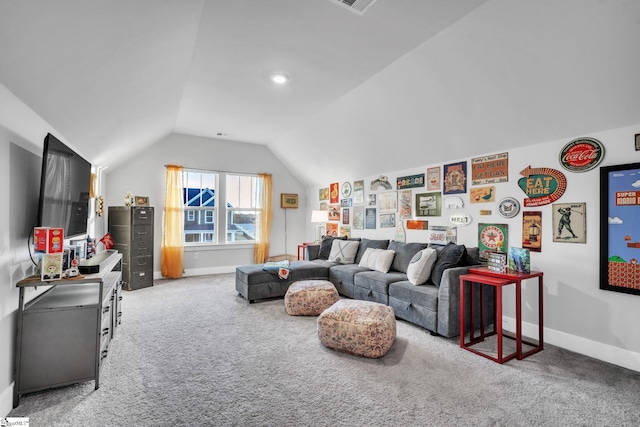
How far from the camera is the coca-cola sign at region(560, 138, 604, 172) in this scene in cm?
271

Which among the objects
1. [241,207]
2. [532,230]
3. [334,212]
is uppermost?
[241,207]

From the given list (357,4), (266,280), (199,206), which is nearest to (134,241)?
(199,206)

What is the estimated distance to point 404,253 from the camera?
4.24 metres

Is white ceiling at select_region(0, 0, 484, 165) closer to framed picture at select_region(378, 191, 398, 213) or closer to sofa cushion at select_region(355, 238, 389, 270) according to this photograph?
framed picture at select_region(378, 191, 398, 213)

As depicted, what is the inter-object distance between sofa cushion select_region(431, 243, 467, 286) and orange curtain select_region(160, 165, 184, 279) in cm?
462

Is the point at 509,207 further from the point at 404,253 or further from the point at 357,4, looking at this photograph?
the point at 357,4

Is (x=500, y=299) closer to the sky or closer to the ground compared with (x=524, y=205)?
closer to the ground

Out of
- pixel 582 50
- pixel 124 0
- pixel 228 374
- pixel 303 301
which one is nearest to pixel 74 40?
pixel 124 0

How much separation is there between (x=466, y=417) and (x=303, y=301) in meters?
2.17

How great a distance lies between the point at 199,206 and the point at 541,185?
567cm

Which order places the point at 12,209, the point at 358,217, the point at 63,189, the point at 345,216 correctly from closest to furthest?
1. the point at 12,209
2. the point at 63,189
3. the point at 358,217
4. the point at 345,216

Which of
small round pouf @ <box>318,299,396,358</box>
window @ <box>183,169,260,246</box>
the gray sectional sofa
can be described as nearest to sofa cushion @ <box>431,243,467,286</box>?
the gray sectional sofa

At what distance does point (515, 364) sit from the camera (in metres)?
2.54

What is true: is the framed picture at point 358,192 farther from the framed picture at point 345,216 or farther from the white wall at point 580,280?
the white wall at point 580,280
